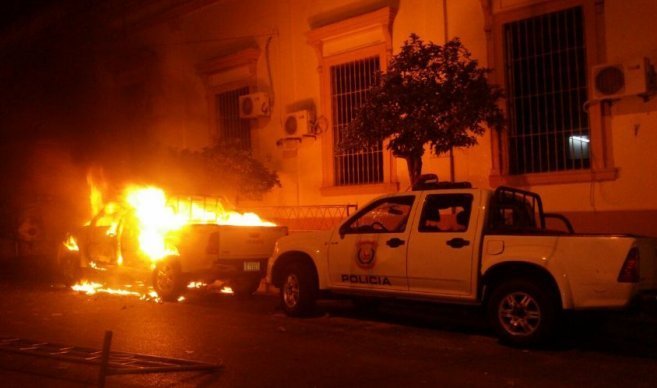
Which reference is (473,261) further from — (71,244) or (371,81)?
(71,244)

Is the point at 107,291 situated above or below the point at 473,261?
below

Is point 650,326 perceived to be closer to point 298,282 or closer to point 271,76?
point 298,282

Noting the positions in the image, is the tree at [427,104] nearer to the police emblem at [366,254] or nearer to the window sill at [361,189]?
the window sill at [361,189]

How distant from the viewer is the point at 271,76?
18.4m

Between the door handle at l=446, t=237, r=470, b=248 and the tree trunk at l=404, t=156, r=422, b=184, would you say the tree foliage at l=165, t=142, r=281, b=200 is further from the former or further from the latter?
the door handle at l=446, t=237, r=470, b=248

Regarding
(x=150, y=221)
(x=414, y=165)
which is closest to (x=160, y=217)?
(x=150, y=221)

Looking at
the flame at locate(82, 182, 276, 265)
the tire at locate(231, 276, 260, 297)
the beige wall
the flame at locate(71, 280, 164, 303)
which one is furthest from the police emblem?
the beige wall

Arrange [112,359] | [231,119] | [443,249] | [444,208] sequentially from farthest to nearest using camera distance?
[231,119]
[444,208]
[443,249]
[112,359]

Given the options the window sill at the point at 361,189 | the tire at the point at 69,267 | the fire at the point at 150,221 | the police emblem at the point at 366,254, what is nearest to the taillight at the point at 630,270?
the police emblem at the point at 366,254

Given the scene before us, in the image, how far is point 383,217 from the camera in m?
9.47

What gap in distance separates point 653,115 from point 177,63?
14219mm

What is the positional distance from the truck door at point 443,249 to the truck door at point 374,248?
→ 0.55ft

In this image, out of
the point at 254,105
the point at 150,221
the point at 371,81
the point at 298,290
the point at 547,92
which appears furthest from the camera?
the point at 254,105

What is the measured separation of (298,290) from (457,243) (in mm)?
2726
